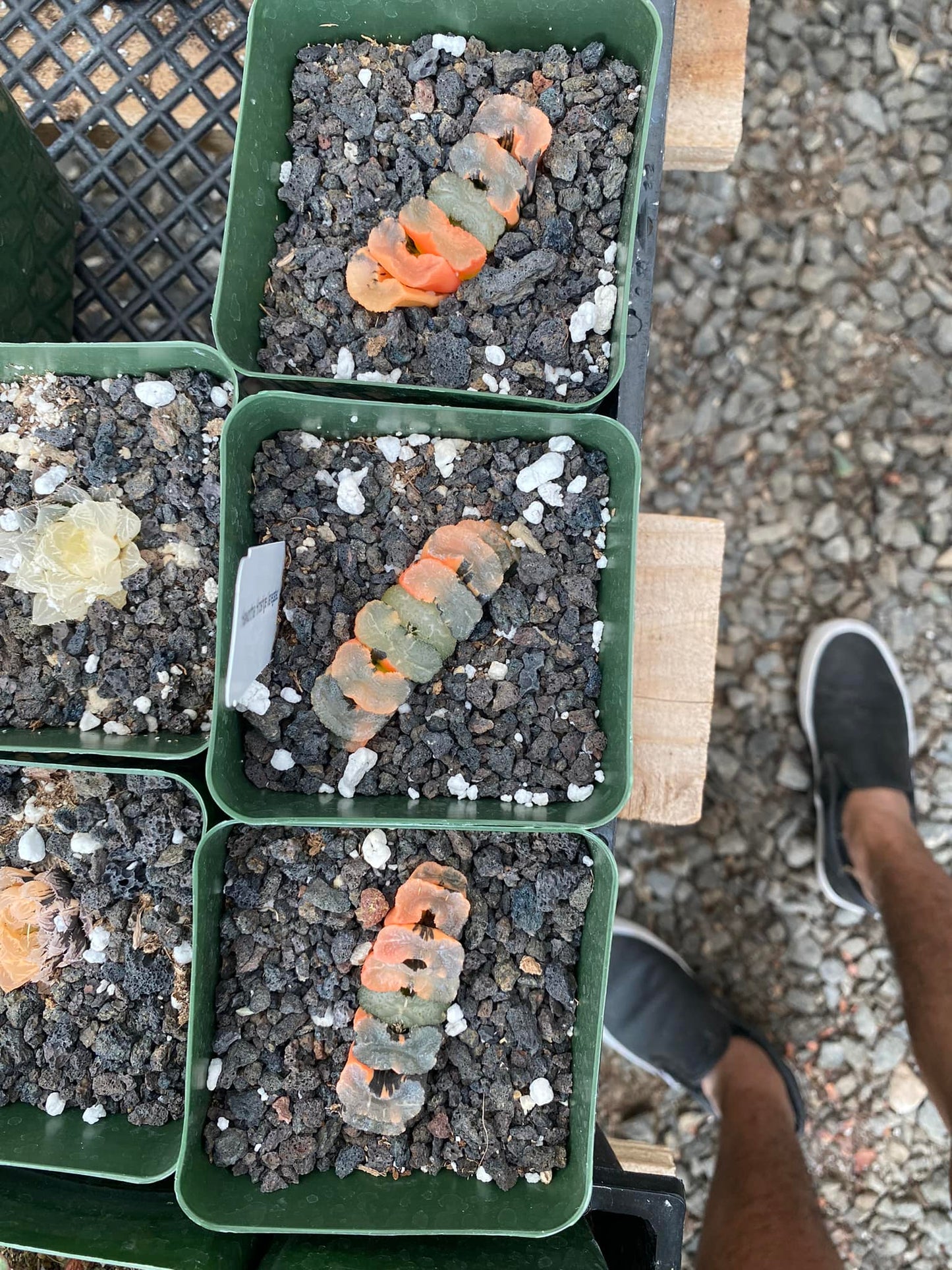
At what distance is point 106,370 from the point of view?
1013mm

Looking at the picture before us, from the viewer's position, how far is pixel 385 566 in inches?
40.2

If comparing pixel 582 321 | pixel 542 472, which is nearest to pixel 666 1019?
pixel 542 472

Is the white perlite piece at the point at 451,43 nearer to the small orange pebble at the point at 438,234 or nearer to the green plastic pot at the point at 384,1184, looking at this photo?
the small orange pebble at the point at 438,234

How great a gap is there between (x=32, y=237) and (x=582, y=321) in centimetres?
70

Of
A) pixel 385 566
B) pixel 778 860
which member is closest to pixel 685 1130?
pixel 778 860

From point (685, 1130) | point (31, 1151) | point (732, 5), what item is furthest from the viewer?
point (685, 1130)

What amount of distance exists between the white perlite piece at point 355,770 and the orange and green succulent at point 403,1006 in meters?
0.13

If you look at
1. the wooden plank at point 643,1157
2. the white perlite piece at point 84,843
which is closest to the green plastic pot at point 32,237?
the white perlite piece at point 84,843

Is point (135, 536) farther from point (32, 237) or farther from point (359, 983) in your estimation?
point (359, 983)

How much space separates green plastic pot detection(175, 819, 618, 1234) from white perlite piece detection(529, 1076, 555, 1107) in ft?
0.09

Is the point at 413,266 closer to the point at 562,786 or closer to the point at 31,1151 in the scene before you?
the point at 562,786

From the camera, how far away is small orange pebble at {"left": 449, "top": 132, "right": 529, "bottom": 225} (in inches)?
39.4

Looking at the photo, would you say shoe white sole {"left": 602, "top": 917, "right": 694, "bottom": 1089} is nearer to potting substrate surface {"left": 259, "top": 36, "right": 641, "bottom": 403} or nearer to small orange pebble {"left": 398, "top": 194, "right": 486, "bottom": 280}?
potting substrate surface {"left": 259, "top": 36, "right": 641, "bottom": 403}

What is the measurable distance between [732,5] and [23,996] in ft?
5.06
